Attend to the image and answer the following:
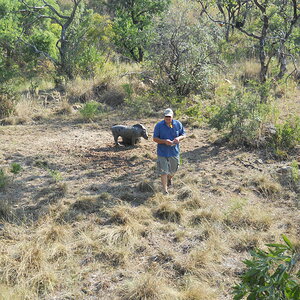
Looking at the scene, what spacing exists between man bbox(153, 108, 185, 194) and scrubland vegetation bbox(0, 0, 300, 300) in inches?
15.1

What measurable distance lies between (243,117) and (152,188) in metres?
2.92

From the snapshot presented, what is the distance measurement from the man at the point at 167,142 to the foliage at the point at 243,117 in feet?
7.45

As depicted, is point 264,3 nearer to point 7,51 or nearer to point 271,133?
point 271,133

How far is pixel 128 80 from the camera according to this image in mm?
12953

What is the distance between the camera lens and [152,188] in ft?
19.7

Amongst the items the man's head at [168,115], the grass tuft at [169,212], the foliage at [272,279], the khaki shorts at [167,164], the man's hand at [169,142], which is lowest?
the grass tuft at [169,212]

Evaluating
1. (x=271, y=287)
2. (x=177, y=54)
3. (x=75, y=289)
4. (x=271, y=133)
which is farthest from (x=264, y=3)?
(x=271, y=287)

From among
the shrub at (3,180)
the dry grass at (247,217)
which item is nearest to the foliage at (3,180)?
the shrub at (3,180)

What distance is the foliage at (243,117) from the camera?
7691 millimetres

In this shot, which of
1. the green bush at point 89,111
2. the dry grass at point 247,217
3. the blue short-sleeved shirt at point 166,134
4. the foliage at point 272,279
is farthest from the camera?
the green bush at point 89,111

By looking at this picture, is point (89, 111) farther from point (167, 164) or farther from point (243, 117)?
point (167, 164)

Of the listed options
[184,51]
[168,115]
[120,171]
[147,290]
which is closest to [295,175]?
[168,115]

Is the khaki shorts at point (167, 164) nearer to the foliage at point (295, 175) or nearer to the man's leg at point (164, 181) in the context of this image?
the man's leg at point (164, 181)

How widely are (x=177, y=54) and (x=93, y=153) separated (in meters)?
4.13
